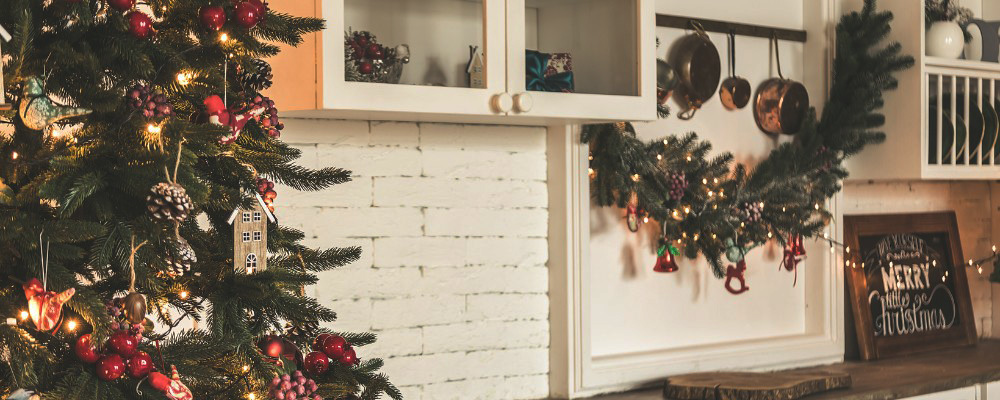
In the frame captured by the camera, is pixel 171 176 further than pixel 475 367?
No

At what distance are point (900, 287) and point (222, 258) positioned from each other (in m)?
2.53

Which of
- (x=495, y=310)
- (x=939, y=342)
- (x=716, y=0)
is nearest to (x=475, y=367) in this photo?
(x=495, y=310)

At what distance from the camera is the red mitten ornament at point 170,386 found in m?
1.35

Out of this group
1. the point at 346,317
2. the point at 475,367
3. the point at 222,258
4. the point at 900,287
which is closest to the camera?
the point at 222,258

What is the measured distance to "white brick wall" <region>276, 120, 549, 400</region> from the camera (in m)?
2.40

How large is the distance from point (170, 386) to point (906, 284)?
2740 mm

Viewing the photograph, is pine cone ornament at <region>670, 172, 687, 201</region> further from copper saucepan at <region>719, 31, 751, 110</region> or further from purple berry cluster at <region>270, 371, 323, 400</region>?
purple berry cluster at <region>270, 371, 323, 400</region>

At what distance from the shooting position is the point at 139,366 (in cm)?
135

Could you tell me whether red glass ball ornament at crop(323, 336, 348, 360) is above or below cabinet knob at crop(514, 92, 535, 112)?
below

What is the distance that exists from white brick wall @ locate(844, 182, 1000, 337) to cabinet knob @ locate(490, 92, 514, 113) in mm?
1715

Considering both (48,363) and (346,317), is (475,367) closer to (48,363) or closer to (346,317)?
(346,317)

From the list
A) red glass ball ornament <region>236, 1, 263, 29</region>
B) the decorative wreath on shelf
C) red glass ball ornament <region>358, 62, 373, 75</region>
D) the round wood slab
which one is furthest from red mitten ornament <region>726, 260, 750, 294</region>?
red glass ball ornament <region>236, 1, 263, 29</region>

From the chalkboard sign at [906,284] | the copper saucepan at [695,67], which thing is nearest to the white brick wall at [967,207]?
the chalkboard sign at [906,284]

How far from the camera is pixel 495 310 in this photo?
2643 millimetres
